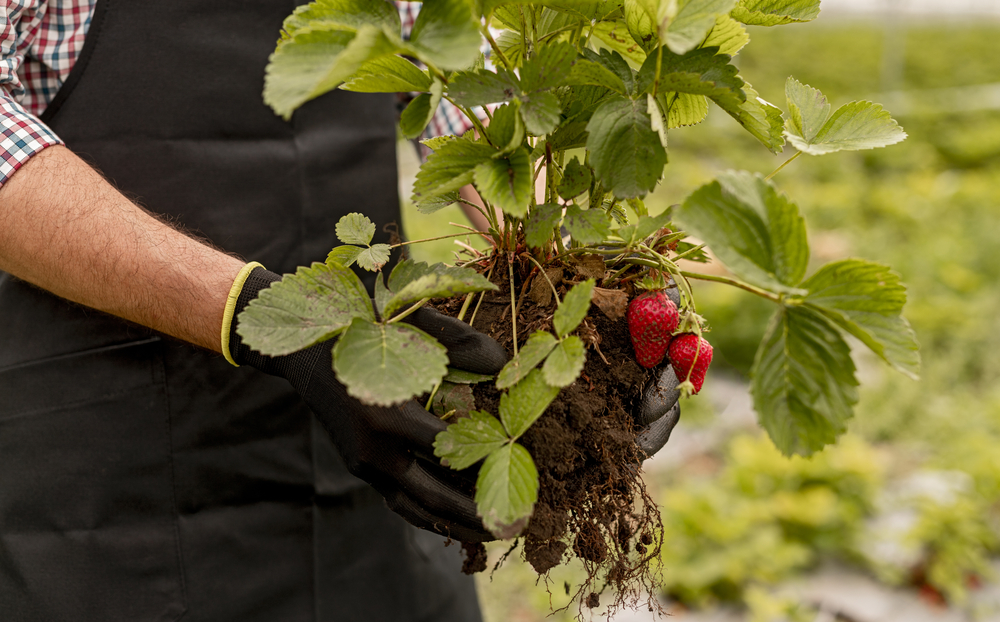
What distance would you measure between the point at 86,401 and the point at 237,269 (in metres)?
0.39

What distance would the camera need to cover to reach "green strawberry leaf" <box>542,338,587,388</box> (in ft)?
2.03

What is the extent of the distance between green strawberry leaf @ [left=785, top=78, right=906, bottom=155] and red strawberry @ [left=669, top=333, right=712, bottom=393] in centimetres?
22

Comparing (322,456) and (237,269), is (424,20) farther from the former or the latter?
(322,456)

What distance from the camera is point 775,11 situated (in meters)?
0.69

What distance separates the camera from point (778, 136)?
721 mm

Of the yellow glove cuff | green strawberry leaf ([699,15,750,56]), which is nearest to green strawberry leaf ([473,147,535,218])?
green strawberry leaf ([699,15,750,56])

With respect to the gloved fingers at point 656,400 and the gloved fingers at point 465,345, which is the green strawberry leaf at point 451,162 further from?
the gloved fingers at point 656,400

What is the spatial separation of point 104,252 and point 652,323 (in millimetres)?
648

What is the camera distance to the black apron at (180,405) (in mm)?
993

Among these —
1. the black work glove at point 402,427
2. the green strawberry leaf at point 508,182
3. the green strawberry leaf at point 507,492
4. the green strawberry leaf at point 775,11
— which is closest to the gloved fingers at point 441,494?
the black work glove at point 402,427

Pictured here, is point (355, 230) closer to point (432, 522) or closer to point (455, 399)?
point (455, 399)

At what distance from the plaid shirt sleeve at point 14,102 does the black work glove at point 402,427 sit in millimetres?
310

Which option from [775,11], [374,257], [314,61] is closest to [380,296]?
[374,257]

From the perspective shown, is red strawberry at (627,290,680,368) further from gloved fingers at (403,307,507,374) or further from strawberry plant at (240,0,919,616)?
gloved fingers at (403,307,507,374)
